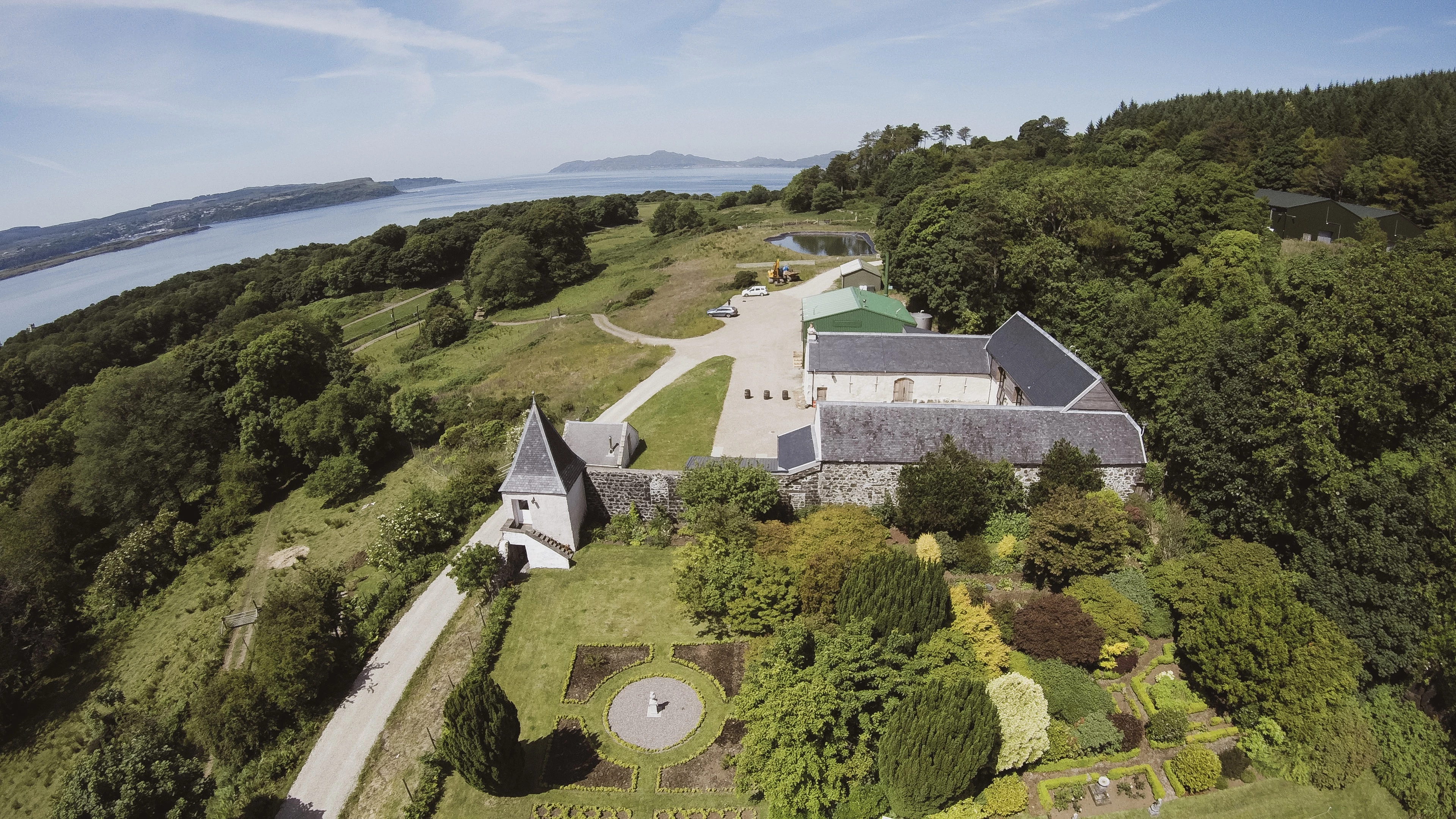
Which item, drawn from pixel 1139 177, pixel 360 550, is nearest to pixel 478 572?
pixel 360 550

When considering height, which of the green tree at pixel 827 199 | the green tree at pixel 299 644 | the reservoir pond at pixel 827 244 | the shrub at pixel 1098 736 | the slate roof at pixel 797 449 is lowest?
the shrub at pixel 1098 736

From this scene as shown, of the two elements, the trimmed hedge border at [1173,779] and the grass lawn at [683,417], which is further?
the grass lawn at [683,417]

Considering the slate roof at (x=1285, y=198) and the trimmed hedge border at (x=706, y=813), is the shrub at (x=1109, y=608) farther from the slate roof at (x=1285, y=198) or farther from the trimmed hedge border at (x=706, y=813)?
the slate roof at (x=1285, y=198)

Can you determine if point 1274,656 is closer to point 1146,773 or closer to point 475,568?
point 1146,773

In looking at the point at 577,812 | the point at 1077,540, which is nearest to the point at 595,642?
the point at 577,812

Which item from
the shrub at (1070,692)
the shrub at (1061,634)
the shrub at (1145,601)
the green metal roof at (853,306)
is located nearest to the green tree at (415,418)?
the green metal roof at (853,306)
